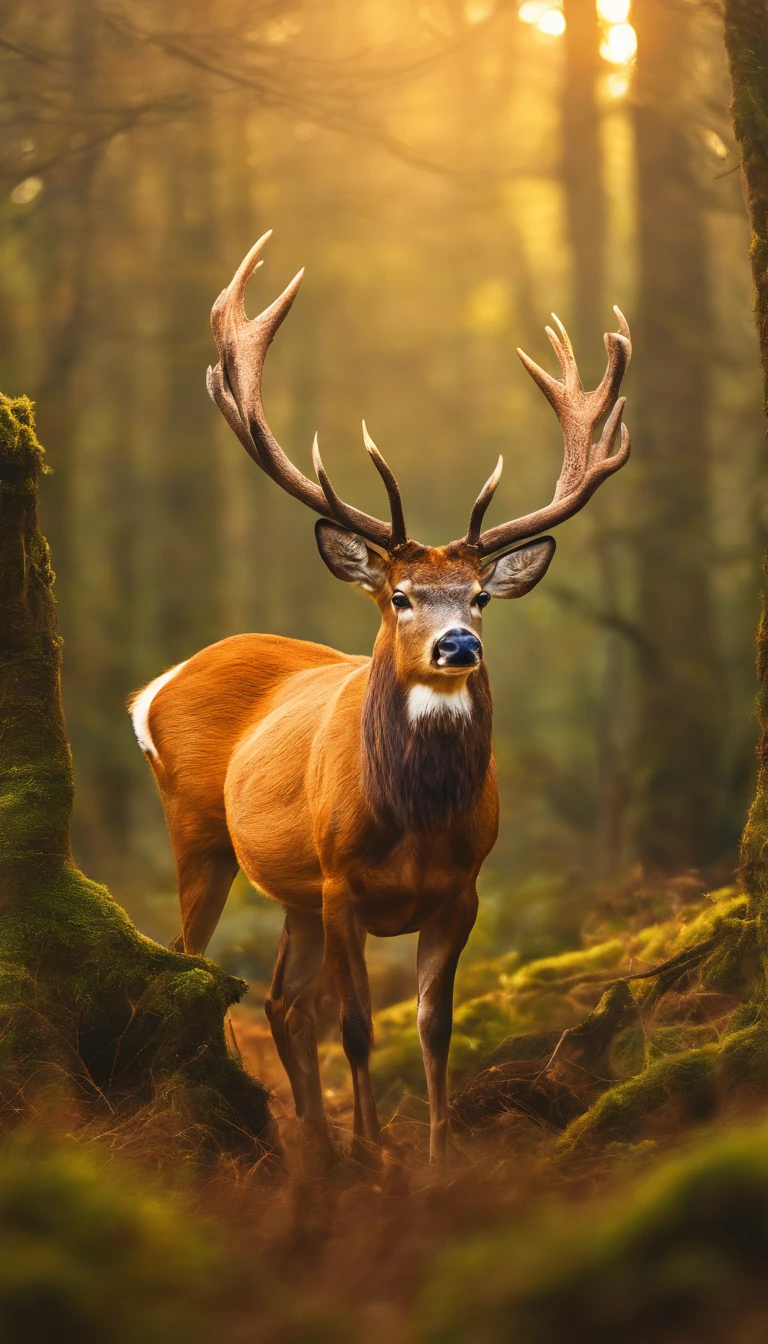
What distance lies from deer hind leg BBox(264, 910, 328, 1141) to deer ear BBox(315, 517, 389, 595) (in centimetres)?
235

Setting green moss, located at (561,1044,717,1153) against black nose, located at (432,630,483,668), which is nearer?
green moss, located at (561,1044,717,1153)

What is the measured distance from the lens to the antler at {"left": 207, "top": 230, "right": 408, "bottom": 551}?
598cm

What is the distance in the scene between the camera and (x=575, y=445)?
6418mm

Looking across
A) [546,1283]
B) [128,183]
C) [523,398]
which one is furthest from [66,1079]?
[523,398]

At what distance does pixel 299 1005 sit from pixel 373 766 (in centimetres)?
218

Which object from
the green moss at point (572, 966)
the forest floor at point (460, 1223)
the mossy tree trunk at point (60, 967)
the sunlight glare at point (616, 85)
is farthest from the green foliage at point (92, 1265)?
the sunlight glare at point (616, 85)

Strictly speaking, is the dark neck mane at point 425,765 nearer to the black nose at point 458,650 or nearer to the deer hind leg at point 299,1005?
the black nose at point 458,650

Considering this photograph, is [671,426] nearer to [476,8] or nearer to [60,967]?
[476,8]

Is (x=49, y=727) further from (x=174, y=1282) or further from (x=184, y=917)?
(x=174, y=1282)

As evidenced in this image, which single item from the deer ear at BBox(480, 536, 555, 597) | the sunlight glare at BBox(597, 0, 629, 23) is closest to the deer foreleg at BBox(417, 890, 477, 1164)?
the deer ear at BBox(480, 536, 555, 597)

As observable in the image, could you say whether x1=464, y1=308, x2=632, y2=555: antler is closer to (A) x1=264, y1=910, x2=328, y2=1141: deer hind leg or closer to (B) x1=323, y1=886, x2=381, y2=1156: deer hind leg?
(B) x1=323, y1=886, x2=381, y2=1156: deer hind leg

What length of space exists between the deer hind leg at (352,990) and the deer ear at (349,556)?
1451 millimetres

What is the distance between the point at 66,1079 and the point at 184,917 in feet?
7.98

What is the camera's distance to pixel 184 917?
724 cm
